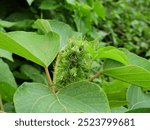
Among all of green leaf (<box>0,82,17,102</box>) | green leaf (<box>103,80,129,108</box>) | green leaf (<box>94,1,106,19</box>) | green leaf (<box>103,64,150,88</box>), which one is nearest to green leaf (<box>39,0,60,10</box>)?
green leaf (<box>94,1,106,19</box>)

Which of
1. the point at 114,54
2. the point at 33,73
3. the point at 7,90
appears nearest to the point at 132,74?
the point at 114,54

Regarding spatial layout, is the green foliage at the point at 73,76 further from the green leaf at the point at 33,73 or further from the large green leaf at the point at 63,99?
the green leaf at the point at 33,73

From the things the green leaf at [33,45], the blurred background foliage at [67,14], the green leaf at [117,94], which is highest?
the green leaf at [33,45]

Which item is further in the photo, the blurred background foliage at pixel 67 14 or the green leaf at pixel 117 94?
the blurred background foliage at pixel 67 14

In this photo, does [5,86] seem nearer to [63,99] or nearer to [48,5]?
[63,99]

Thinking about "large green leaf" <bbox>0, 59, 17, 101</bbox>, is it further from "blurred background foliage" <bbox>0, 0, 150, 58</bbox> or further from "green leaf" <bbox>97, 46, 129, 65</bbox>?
"green leaf" <bbox>97, 46, 129, 65</bbox>

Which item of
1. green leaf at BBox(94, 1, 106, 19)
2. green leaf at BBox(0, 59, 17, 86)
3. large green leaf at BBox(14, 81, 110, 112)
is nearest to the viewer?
large green leaf at BBox(14, 81, 110, 112)

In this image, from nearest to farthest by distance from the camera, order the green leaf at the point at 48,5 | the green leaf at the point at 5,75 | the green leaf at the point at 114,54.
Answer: the green leaf at the point at 114,54, the green leaf at the point at 5,75, the green leaf at the point at 48,5

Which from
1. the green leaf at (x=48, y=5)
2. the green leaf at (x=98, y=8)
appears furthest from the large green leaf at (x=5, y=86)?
the green leaf at (x=98, y=8)
